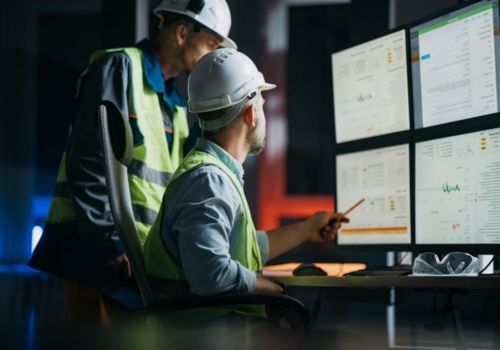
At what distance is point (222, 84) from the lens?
74.0 inches

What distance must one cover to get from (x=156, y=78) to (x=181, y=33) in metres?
0.22

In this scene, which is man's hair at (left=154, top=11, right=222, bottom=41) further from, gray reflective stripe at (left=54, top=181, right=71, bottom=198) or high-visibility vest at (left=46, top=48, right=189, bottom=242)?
gray reflective stripe at (left=54, top=181, right=71, bottom=198)

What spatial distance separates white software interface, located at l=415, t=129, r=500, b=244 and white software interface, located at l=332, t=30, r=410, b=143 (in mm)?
173

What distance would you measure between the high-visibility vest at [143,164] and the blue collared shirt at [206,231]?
55 cm

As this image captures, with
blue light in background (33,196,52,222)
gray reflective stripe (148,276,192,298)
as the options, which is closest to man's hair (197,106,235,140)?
gray reflective stripe (148,276,192,298)

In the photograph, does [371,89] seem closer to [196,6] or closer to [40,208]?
[196,6]

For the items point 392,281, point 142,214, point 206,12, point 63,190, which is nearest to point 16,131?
point 206,12

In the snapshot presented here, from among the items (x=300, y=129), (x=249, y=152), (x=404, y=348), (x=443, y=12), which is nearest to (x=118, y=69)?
(x=249, y=152)

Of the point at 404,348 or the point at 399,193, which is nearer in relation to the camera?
the point at 399,193

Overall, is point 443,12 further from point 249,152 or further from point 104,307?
point 104,307

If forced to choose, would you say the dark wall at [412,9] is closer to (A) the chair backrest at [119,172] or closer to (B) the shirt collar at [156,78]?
(B) the shirt collar at [156,78]

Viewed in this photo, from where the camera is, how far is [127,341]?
166 cm

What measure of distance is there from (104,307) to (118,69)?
2.58ft

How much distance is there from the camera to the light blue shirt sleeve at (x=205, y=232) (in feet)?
5.27
